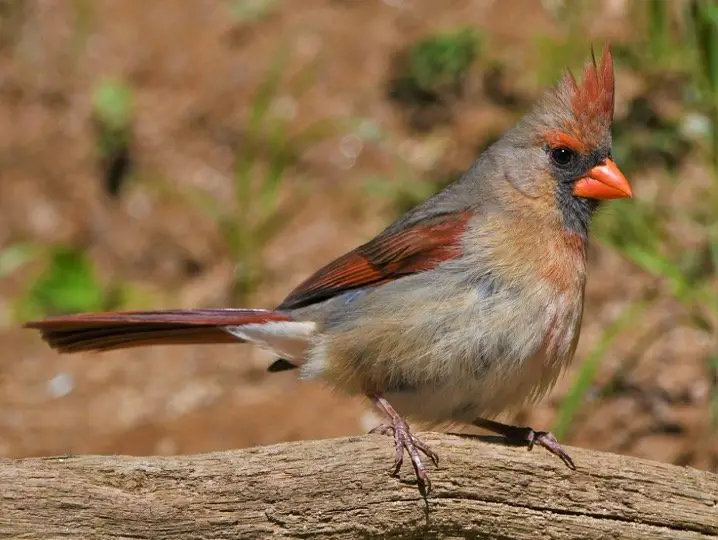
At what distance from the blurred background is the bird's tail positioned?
1.23 m

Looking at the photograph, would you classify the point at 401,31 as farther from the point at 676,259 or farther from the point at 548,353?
the point at 548,353

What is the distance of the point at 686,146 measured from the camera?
5.61m

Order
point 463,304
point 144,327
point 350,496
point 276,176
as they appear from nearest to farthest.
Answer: point 350,496, point 463,304, point 144,327, point 276,176

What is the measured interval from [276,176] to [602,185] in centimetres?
276

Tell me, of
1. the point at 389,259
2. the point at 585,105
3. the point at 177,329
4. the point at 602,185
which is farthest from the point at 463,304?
the point at 177,329

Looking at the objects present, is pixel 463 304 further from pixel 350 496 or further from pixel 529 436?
pixel 350 496

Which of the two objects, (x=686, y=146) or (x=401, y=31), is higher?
(x=401, y=31)

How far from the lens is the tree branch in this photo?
9.25 feet

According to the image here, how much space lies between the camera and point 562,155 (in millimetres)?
3602

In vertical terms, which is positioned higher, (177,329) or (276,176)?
(276,176)

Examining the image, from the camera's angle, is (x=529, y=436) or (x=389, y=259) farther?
(x=389, y=259)

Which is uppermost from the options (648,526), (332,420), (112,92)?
(112,92)

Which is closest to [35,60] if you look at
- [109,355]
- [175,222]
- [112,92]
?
[112,92]

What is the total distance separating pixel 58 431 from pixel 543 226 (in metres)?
2.64
